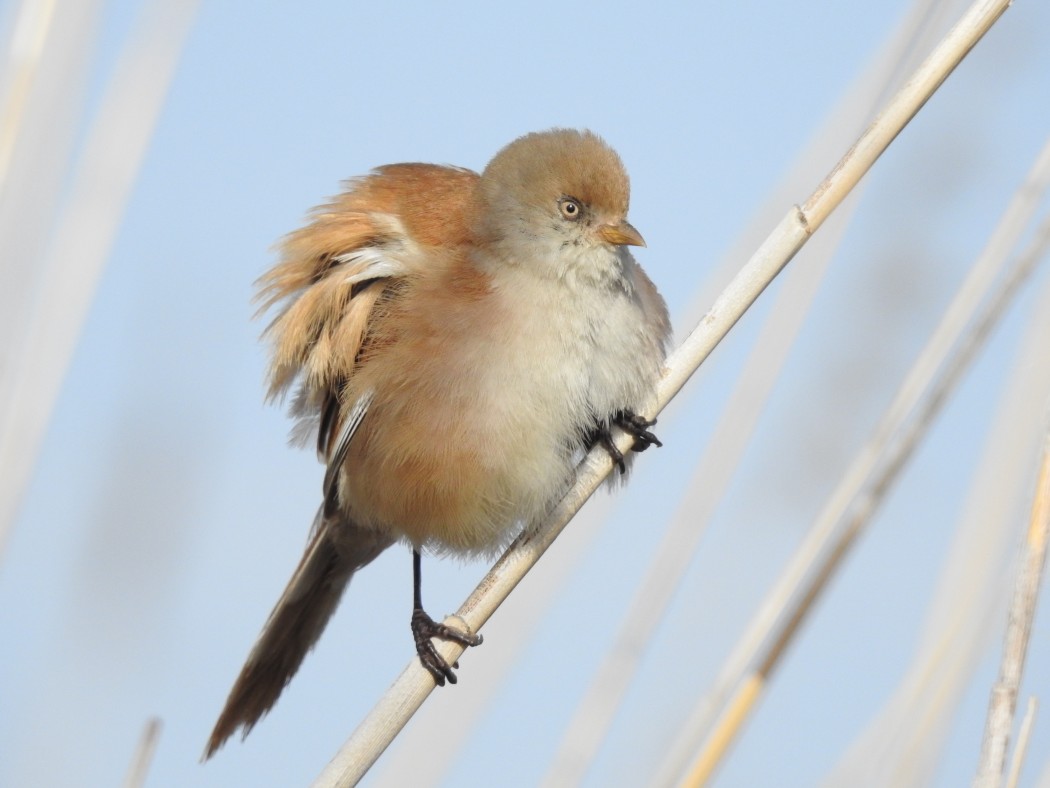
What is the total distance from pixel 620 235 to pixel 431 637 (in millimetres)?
926

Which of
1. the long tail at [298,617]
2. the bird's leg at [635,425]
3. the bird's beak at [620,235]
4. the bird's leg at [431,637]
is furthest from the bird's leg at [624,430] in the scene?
the long tail at [298,617]

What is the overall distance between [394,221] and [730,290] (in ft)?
2.99

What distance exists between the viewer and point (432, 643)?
2301mm

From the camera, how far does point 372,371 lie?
2510 millimetres

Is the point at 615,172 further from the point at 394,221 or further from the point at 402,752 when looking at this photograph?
the point at 402,752

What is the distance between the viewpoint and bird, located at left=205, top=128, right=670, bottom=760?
2.37 meters

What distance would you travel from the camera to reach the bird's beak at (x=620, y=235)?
2.46 metres

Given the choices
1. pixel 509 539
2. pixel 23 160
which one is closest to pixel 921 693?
pixel 509 539

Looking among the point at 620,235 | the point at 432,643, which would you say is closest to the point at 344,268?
the point at 620,235

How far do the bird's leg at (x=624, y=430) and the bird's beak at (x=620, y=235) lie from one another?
1.18 ft

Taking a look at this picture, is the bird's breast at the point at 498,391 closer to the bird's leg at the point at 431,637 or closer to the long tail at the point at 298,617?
the bird's leg at the point at 431,637

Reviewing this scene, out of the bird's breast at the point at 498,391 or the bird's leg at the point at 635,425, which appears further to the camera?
the bird's leg at the point at 635,425

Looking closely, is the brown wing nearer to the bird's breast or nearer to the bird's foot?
the bird's breast

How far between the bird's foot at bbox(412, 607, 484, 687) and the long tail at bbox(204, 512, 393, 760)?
0.40 metres
